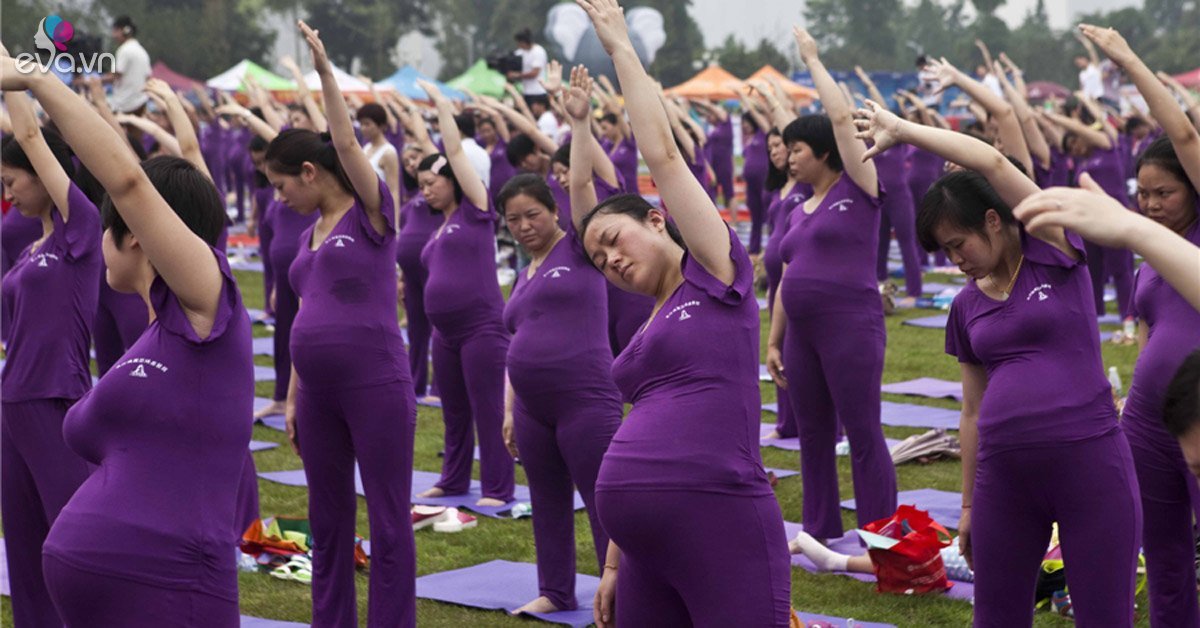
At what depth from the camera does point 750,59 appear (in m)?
58.7

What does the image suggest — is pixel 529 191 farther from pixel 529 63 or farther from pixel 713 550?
pixel 529 63

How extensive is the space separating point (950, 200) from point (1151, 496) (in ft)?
3.95

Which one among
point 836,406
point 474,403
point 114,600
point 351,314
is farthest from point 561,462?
point 114,600

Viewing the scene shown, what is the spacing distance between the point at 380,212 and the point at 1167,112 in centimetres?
273

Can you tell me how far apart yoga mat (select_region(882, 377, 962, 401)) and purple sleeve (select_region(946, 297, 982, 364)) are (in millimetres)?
6570

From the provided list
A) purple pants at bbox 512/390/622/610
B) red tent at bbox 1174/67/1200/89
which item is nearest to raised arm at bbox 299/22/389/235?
purple pants at bbox 512/390/622/610

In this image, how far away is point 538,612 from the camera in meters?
6.26

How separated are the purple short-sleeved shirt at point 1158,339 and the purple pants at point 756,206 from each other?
14496 millimetres

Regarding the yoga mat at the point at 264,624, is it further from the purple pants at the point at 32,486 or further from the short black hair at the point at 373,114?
the short black hair at the point at 373,114

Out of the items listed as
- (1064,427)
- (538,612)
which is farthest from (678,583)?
(538,612)

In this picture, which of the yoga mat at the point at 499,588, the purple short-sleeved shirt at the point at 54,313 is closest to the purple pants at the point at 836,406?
the yoga mat at the point at 499,588

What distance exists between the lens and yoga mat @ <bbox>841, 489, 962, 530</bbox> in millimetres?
7601

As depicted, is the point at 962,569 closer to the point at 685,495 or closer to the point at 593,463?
the point at 593,463

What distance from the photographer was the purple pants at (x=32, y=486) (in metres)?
5.16
